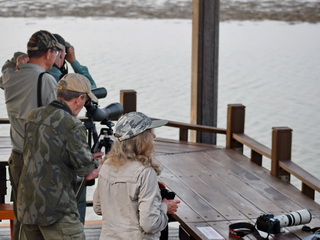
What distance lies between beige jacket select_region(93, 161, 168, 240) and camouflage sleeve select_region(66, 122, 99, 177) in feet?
0.33

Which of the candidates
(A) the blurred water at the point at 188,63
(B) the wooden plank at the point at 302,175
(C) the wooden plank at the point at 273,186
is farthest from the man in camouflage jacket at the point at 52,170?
(A) the blurred water at the point at 188,63

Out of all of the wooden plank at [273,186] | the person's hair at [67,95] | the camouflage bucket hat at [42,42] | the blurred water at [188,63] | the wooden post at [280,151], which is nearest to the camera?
the person's hair at [67,95]

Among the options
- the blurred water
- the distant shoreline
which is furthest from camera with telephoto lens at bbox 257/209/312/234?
the distant shoreline

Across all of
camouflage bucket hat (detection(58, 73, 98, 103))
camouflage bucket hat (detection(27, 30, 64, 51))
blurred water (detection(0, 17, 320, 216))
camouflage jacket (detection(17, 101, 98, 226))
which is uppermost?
camouflage bucket hat (detection(27, 30, 64, 51))

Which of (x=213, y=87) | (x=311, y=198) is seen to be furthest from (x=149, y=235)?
(x=213, y=87)

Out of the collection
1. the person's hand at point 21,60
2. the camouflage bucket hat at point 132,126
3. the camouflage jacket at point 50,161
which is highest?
the person's hand at point 21,60

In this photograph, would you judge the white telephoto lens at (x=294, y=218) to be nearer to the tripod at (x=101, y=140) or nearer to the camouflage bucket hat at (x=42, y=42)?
the tripod at (x=101, y=140)

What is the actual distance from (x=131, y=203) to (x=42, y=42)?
109 cm

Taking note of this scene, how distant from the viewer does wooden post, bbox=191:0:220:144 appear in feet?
21.0

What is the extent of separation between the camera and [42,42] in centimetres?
407

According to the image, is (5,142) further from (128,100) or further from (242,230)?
(242,230)

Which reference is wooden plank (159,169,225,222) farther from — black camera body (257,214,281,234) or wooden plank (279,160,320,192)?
wooden plank (279,160,320,192)

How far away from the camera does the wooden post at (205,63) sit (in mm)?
6406

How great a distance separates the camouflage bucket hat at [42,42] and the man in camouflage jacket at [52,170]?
0.56m
